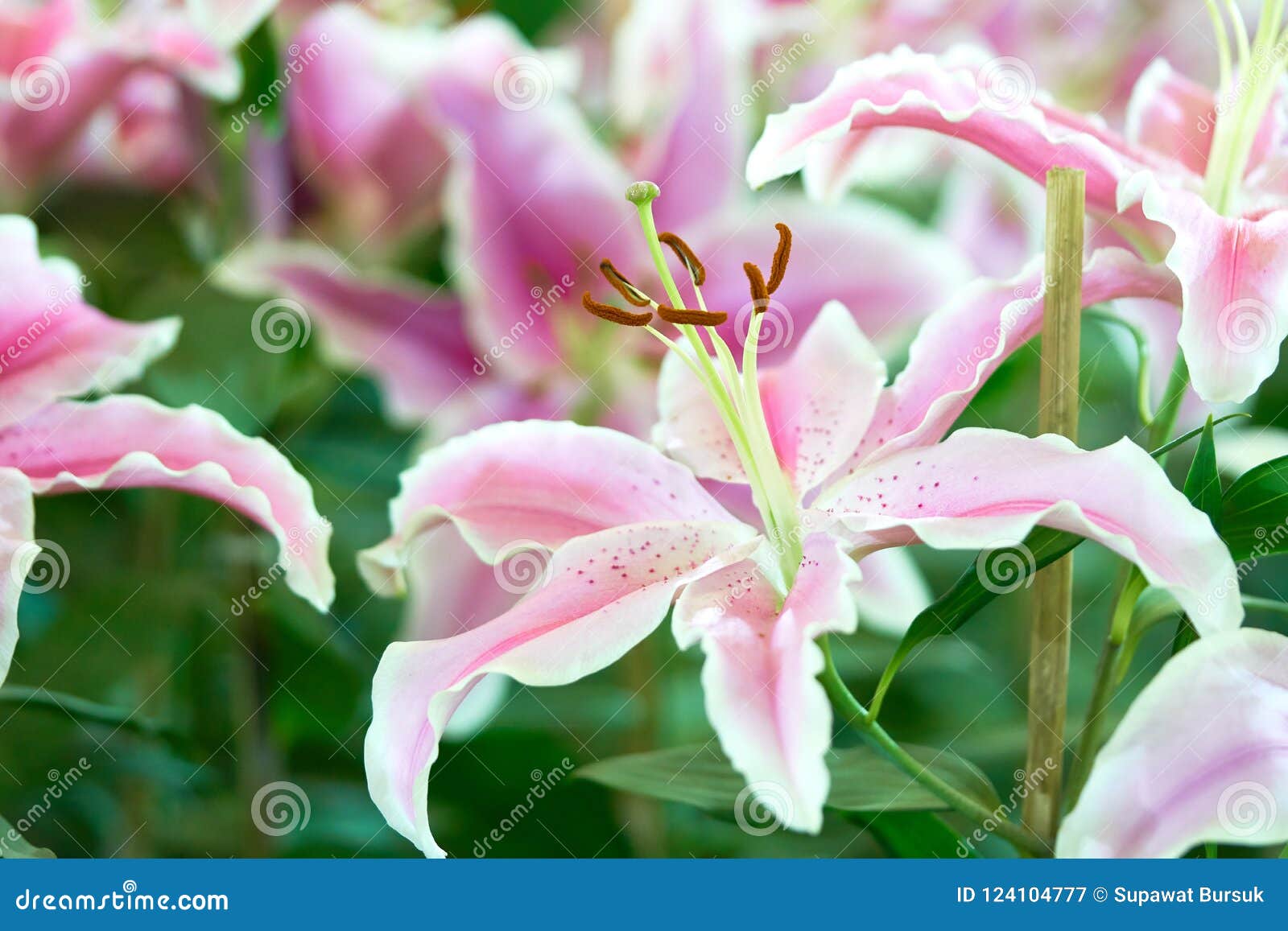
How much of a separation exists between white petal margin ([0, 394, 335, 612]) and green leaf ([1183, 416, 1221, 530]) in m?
0.25

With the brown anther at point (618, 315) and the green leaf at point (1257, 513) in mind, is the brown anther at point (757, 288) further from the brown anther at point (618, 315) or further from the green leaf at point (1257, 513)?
the green leaf at point (1257, 513)

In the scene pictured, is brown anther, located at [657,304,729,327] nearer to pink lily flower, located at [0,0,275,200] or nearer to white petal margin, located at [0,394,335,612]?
white petal margin, located at [0,394,335,612]

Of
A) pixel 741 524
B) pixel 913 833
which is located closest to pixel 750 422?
pixel 741 524

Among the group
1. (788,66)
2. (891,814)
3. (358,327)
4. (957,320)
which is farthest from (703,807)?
(788,66)

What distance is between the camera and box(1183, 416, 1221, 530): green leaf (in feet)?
1.21

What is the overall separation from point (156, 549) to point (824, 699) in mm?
479

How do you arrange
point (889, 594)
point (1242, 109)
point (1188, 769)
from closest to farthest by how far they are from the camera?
point (1188, 769) → point (1242, 109) → point (889, 594)

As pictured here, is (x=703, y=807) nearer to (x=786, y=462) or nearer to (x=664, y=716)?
(x=786, y=462)

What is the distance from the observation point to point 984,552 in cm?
38

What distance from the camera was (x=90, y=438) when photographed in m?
0.42

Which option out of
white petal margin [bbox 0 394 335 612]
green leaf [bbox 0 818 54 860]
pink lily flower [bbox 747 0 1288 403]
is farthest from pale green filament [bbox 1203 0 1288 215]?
green leaf [bbox 0 818 54 860]

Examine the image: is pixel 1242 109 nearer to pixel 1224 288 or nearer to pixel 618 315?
pixel 1224 288

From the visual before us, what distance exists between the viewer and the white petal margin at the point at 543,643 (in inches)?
13.7

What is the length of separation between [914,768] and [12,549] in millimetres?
262
